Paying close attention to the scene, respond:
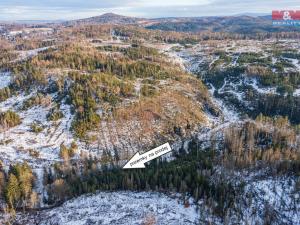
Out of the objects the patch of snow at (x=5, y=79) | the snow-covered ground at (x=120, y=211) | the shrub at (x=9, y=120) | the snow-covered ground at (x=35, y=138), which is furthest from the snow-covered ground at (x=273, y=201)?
the patch of snow at (x=5, y=79)

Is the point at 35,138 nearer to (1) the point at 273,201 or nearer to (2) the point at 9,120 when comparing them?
(2) the point at 9,120

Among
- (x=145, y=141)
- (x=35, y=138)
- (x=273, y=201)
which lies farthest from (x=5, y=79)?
(x=273, y=201)

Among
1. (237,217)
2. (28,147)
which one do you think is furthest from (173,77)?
(237,217)

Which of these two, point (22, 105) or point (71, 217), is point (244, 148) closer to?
point (71, 217)

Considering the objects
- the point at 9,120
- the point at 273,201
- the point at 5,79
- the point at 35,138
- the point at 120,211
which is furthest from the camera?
the point at 5,79

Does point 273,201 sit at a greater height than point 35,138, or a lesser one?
lesser

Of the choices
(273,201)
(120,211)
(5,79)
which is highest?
(5,79)

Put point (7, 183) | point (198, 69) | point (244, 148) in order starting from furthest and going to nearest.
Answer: point (198, 69), point (244, 148), point (7, 183)

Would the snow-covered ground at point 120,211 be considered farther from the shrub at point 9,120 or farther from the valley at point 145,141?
the shrub at point 9,120
